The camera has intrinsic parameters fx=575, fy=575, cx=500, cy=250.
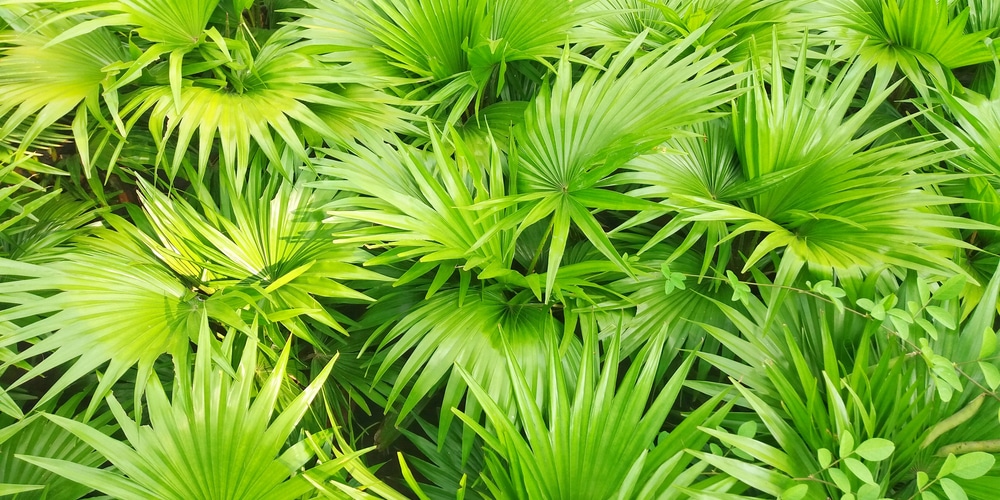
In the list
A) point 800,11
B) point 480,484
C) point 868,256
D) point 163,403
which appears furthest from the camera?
point 800,11

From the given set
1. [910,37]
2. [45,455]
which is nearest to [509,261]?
[45,455]

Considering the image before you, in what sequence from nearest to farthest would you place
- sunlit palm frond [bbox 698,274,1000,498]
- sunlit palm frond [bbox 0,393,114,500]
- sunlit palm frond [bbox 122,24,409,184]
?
sunlit palm frond [bbox 698,274,1000,498] < sunlit palm frond [bbox 0,393,114,500] < sunlit palm frond [bbox 122,24,409,184]

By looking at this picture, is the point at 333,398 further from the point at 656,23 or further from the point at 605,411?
the point at 656,23

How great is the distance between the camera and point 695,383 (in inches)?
33.9

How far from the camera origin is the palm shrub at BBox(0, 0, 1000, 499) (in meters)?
0.75

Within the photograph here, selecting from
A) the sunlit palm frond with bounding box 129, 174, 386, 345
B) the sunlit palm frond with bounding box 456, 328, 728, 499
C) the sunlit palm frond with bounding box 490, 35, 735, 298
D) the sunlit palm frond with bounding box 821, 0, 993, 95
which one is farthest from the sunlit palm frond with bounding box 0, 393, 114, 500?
the sunlit palm frond with bounding box 821, 0, 993, 95

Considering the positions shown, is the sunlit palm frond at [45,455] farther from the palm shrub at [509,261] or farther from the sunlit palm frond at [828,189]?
the sunlit palm frond at [828,189]

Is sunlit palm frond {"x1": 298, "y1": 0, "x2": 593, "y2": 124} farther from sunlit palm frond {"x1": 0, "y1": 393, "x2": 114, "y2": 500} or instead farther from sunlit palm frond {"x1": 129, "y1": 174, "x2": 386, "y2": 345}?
sunlit palm frond {"x1": 0, "y1": 393, "x2": 114, "y2": 500}

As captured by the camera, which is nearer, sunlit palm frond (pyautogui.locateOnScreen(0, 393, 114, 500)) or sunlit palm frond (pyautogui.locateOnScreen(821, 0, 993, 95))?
sunlit palm frond (pyautogui.locateOnScreen(0, 393, 114, 500))

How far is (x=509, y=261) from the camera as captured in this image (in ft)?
3.09

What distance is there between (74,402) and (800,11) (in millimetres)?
1518

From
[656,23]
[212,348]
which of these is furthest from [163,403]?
[656,23]

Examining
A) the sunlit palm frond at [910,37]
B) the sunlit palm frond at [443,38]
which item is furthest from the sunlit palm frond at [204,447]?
the sunlit palm frond at [910,37]

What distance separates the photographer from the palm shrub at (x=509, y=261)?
0.75m
